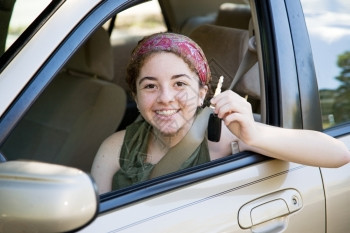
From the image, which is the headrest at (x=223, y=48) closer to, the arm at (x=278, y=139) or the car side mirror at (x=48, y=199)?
the arm at (x=278, y=139)

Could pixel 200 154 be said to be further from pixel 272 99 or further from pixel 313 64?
pixel 313 64

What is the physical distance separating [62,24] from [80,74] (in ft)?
5.56

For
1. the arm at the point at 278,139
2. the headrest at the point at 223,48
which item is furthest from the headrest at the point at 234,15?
the arm at the point at 278,139

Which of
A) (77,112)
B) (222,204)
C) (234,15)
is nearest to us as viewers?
(222,204)

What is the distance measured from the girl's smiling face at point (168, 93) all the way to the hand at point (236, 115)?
0.21 m

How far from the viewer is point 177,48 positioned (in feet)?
8.39

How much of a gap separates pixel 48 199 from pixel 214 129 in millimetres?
747

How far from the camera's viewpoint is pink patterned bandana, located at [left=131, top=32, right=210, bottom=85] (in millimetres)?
2561

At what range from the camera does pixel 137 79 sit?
2.63 metres

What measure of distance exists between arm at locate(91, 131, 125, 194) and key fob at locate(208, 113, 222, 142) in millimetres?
401

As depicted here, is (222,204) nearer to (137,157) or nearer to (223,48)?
(137,157)

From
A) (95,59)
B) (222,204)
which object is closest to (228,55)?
(95,59)

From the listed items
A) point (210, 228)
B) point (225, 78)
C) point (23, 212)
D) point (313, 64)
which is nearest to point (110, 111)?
point (225, 78)

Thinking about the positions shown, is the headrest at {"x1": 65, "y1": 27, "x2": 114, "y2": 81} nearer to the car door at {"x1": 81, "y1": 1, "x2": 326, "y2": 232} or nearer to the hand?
the car door at {"x1": 81, "y1": 1, "x2": 326, "y2": 232}
